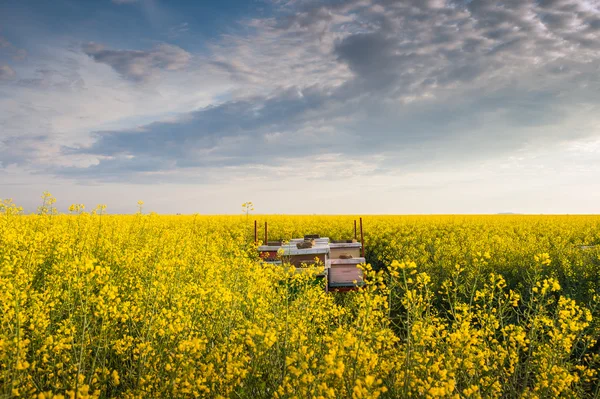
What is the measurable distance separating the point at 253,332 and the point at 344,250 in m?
9.63

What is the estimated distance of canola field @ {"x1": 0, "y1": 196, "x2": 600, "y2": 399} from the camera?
3.47 m

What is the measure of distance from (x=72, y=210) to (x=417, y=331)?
724 centimetres

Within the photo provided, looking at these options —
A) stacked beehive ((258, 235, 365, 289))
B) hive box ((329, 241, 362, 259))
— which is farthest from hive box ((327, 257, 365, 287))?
hive box ((329, 241, 362, 259))

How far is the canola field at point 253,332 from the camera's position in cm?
347

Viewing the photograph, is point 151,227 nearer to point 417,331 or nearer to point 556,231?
point 417,331

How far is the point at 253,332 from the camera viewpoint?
3.58m

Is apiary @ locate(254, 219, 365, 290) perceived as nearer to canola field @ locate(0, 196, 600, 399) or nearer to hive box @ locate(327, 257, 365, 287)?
hive box @ locate(327, 257, 365, 287)

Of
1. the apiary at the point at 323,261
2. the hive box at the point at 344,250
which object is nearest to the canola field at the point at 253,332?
the apiary at the point at 323,261

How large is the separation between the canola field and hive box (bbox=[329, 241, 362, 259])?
7.77 ft

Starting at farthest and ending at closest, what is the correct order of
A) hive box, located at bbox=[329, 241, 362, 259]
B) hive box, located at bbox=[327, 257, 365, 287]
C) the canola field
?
hive box, located at bbox=[329, 241, 362, 259] → hive box, located at bbox=[327, 257, 365, 287] → the canola field

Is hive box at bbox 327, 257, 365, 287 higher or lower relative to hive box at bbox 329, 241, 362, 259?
lower

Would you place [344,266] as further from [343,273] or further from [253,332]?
[253,332]

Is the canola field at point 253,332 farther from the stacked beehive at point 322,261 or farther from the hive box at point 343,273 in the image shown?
the hive box at point 343,273

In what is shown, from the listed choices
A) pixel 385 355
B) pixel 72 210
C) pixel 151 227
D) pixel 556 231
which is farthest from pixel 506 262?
pixel 556 231
